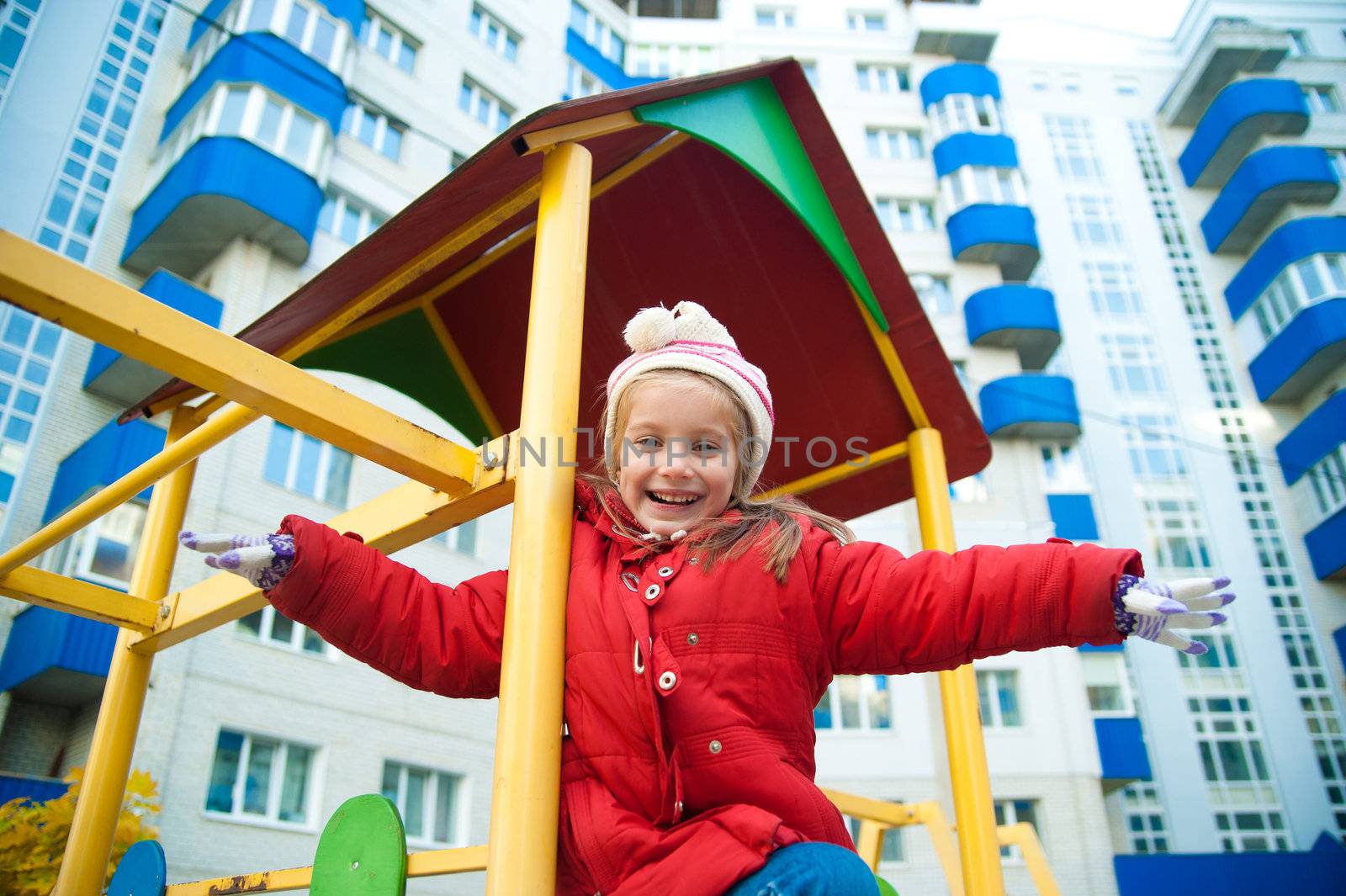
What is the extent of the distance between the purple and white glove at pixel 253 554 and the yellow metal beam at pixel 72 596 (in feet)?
3.61

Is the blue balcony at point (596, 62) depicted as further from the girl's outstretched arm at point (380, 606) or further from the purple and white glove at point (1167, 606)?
the purple and white glove at point (1167, 606)

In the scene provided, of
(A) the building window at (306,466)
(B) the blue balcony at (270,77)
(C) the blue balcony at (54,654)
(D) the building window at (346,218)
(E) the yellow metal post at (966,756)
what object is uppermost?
(B) the blue balcony at (270,77)

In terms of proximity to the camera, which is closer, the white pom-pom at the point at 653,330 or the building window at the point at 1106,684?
the white pom-pom at the point at 653,330

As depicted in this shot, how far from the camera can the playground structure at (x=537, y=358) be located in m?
1.65

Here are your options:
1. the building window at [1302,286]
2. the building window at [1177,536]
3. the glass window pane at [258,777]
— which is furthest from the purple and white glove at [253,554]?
the building window at [1302,286]

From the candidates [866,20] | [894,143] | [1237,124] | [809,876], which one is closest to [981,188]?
[894,143]

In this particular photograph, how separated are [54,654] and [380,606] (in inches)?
354

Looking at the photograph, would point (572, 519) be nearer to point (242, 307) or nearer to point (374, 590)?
point (374, 590)

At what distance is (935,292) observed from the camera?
20.1 meters

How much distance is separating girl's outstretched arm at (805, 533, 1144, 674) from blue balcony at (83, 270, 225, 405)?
33.6 ft

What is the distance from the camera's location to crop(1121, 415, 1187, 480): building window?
19344 millimetres

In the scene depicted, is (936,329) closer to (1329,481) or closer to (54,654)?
(1329,481)

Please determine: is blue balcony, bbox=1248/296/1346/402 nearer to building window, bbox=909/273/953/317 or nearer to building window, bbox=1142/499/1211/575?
building window, bbox=1142/499/1211/575

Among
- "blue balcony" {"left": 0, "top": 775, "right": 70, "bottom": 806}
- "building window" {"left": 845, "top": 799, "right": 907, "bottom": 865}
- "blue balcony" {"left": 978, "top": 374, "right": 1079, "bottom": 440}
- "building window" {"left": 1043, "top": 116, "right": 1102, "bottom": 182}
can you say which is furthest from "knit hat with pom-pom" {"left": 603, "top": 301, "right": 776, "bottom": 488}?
"building window" {"left": 1043, "top": 116, "right": 1102, "bottom": 182}
